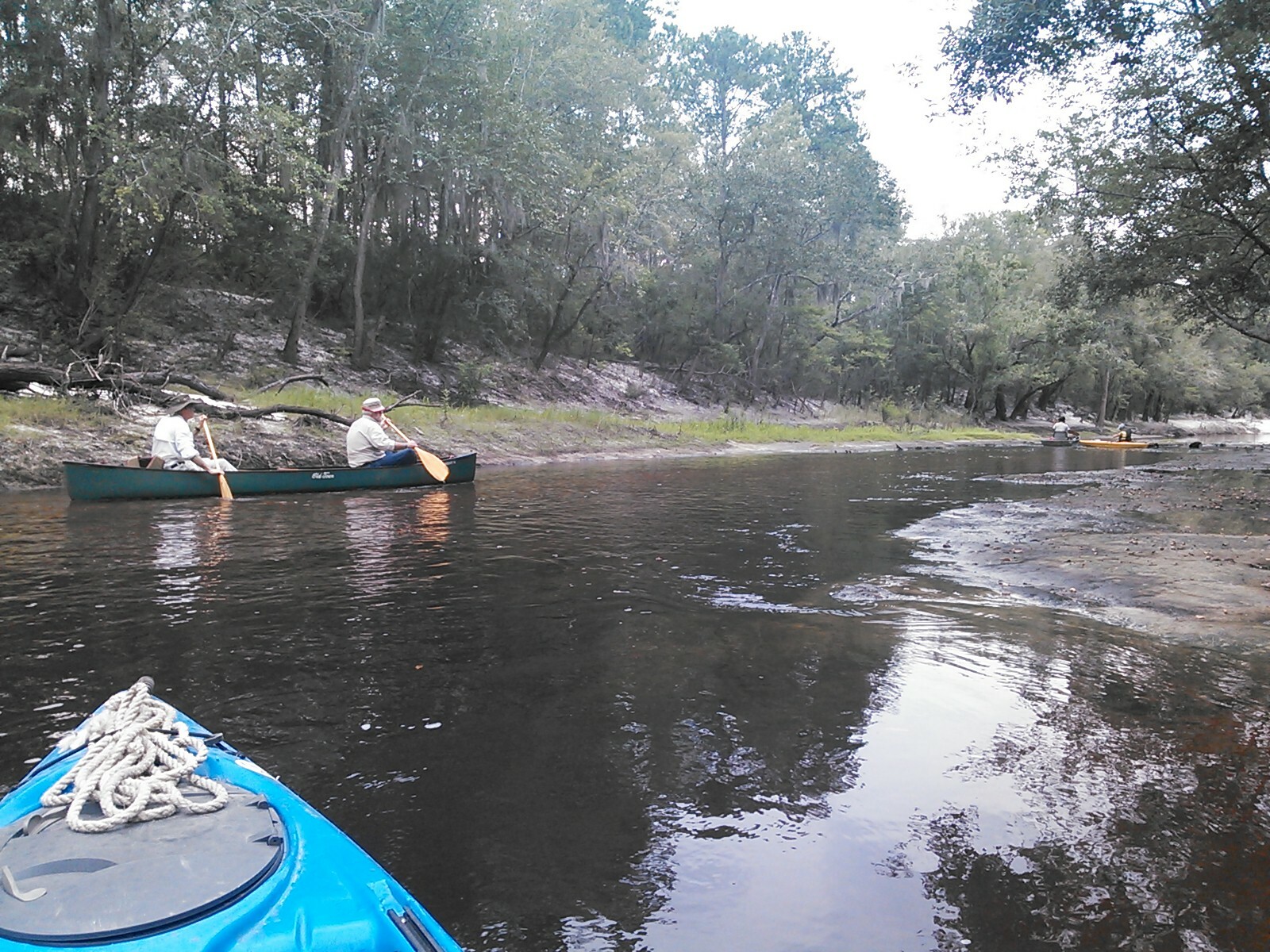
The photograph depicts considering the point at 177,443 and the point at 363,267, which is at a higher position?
the point at 363,267

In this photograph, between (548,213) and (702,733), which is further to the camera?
(548,213)

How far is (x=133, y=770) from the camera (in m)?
2.46

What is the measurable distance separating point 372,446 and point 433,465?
1.23 metres

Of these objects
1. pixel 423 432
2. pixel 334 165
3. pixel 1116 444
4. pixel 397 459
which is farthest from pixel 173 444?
pixel 1116 444

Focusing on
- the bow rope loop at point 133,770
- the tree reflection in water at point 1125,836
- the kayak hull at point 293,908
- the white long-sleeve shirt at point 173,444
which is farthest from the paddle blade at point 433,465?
the kayak hull at point 293,908

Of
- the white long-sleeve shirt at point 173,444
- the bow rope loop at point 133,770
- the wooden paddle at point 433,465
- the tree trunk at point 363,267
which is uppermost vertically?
the tree trunk at point 363,267

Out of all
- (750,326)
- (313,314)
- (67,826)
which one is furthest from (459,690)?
(750,326)

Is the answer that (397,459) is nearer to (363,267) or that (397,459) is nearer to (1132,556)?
(1132,556)

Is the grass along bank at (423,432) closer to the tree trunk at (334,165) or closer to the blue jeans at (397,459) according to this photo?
the tree trunk at (334,165)

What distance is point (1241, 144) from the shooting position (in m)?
12.8

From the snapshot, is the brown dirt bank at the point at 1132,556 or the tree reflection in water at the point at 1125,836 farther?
the brown dirt bank at the point at 1132,556

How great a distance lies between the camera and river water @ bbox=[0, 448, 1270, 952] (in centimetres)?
317

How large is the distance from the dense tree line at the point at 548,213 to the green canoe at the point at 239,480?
27.8 feet

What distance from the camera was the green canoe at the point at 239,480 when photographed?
12.7 m
